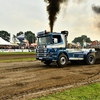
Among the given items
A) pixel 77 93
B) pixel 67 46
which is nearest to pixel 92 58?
pixel 67 46

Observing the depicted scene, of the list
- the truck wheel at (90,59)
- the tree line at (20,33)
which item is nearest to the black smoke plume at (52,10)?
the truck wheel at (90,59)

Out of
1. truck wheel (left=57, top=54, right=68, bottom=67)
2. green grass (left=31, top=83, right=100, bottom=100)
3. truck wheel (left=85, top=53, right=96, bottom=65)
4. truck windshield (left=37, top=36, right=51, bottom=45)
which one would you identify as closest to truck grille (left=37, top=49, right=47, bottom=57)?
truck windshield (left=37, top=36, right=51, bottom=45)

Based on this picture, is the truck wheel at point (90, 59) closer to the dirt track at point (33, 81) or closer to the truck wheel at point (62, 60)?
the truck wheel at point (62, 60)

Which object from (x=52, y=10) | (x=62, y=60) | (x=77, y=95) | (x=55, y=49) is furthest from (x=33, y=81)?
(x=52, y=10)

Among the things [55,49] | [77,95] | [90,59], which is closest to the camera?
[77,95]

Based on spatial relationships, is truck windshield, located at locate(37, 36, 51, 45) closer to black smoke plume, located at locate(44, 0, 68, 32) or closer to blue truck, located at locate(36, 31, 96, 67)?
blue truck, located at locate(36, 31, 96, 67)

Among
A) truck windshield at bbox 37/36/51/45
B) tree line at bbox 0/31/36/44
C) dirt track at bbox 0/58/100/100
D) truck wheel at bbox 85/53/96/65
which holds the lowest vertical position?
dirt track at bbox 0/58/100/100

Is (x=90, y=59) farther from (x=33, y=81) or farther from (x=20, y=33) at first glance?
(x=20, y=33)

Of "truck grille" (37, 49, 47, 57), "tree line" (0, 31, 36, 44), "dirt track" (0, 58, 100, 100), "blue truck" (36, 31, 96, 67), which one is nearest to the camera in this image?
"dirt track" (0, 58, 100, 100)

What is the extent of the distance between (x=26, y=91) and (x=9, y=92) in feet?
1.89

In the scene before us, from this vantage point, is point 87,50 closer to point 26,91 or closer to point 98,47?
point 98,47

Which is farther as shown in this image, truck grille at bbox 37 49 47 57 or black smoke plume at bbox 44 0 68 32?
black smoke plume at bbox 44 0 68 32

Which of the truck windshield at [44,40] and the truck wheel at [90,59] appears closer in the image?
the truck windshield at [44,40]

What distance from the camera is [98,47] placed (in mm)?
12672
